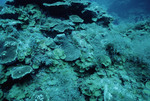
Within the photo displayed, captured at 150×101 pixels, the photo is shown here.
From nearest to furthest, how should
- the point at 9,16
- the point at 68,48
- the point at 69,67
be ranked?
1. the point at 69,67
2. the point at 68,48
3. the point at 9,16

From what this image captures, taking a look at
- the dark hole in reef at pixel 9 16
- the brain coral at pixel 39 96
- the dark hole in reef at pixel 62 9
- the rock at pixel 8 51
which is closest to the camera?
the brain coral at pixel 39 96

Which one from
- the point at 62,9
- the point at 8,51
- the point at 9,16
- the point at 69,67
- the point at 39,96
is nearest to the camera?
the point at 39,96

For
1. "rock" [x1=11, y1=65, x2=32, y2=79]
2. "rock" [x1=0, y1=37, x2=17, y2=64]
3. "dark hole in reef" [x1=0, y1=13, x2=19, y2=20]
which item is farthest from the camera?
"dark hole in reef" [x1=0, y1=13, x2=19, y2=20]

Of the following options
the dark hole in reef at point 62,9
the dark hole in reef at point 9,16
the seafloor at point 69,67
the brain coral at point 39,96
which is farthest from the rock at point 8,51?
the dark hole in reef at point 62,9

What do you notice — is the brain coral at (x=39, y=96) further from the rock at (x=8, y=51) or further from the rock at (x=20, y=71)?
the rock at (x=8, y=51)

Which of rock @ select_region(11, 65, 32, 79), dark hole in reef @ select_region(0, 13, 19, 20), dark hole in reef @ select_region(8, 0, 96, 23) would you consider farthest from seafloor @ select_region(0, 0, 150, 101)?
dark hole in reef @ select_region(8, 0, 96, 23)

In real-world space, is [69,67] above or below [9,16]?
below

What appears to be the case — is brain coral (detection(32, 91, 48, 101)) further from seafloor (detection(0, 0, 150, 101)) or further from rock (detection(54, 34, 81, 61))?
rock (detection(54, 34, 81, 61))

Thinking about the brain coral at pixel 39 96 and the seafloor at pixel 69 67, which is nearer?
the brain coral at pixel 39 96

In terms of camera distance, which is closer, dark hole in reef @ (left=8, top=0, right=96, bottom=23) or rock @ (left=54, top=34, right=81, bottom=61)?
rock @ (left=54, top=34, right=81, bottom=61)

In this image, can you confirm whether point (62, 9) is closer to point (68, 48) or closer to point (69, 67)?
point (68, 48)

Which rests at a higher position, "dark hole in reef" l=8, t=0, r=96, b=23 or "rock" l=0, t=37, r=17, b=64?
"dark hole in reef" l=8, t=0, r=96, b=23

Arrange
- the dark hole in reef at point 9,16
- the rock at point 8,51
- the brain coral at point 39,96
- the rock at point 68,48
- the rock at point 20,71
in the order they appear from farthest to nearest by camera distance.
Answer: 1. the dark hole in reef at point 9,16
2. the rock at point 68,48
3. the rock at point 8,51
4. the rock at point 20,71
5. the brain coral at point 39,96

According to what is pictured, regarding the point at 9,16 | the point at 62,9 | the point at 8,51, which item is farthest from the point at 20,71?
the point at 62,9
